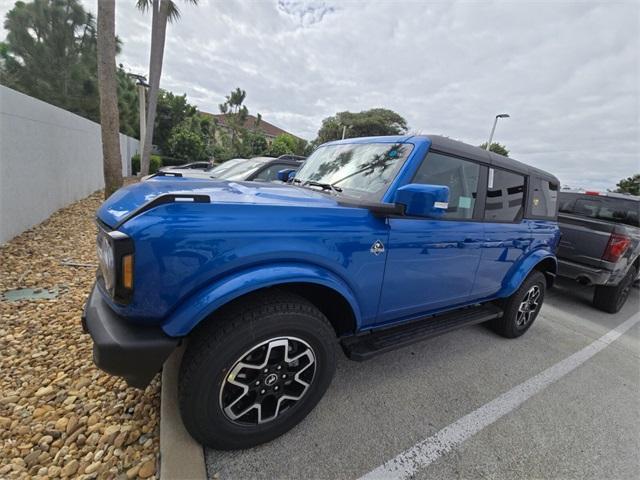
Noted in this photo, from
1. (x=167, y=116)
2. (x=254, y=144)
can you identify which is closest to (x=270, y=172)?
(x=167, y=116)

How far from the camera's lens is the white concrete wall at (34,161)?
442cm

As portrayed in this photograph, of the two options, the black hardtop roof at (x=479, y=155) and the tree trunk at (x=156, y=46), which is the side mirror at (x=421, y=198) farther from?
the tree trunk at (x=156, y=46)

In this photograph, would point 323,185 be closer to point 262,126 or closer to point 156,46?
point 156,46

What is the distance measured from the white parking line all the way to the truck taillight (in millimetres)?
1815

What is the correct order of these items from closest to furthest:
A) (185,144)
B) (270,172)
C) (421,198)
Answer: (421,198)
(270,172)
(185,144)

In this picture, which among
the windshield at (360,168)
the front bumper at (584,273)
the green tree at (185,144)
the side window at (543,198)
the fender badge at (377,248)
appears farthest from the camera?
the green tree at (185,144)

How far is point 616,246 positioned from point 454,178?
3449 mm

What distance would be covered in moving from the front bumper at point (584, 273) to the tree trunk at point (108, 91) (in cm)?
952

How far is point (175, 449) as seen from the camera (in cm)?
164

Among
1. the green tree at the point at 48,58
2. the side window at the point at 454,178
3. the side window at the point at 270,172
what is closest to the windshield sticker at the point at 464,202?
the side window at the point at 454,178

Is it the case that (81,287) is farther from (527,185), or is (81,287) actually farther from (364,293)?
(527,185)

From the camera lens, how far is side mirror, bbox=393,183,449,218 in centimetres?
182

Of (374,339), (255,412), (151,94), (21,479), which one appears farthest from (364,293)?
(151,94)

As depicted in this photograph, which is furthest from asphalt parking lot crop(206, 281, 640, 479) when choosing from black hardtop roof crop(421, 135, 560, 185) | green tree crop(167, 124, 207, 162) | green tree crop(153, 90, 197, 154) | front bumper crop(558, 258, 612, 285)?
green tree crop(153, 90, 197, 154)
